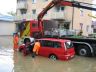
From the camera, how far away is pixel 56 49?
62.2 feet

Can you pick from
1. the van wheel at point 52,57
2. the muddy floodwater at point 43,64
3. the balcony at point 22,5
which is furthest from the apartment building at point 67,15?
the van wheel at point 52,57

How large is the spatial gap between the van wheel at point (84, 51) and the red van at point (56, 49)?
2413mm

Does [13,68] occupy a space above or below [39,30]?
below

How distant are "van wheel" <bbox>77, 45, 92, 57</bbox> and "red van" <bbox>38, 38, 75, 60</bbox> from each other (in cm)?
241

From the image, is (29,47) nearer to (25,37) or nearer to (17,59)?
(17,59)

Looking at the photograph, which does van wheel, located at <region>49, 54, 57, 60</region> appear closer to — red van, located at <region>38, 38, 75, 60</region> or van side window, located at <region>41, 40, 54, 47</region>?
red van, located at <region>38, 38, 75, 60</region>

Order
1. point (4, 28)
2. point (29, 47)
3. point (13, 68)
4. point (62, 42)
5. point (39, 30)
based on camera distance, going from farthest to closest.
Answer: point (4, 28), point (39, 30), point (29, 47), point (62, 42), point (13, 68)

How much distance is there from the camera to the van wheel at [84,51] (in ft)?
70.0

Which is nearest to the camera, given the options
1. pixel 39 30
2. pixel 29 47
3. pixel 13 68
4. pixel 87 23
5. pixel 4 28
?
pixel 13 68

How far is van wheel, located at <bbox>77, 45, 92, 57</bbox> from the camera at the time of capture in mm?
21344

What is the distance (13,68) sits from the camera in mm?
15531

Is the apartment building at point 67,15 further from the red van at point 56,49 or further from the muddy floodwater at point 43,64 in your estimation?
the muddy floodwater at point 43,64

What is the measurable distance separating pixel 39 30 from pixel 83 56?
5.53 metres

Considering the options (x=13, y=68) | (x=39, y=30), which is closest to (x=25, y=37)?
(x=39, y=30)
